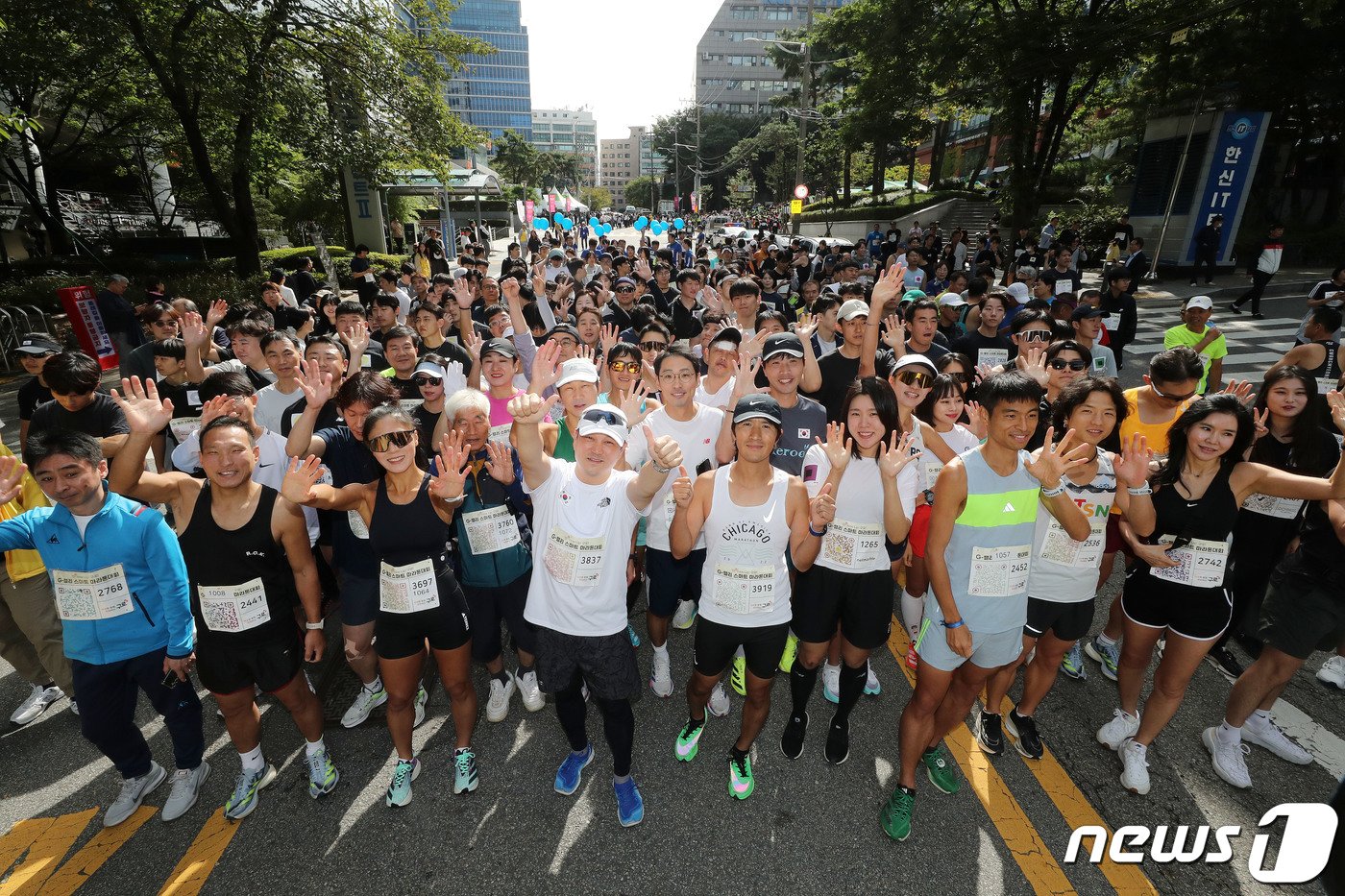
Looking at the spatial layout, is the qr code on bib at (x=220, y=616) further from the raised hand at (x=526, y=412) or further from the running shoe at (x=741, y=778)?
the running shoe at (x=741, y=778)

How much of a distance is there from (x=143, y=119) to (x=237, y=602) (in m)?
23.8

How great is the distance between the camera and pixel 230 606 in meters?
2.88

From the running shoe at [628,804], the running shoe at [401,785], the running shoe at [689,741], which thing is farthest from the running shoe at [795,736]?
the running shoe at [401,785]

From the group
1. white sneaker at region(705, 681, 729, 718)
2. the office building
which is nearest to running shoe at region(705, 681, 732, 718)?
white sneaker at region(705, 681, 729, 718)

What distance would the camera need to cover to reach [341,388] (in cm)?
376

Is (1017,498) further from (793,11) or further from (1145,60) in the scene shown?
(793,11)

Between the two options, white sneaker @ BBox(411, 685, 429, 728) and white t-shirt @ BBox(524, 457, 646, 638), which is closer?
white t-shirt @ BBox(524, 457, 646, 638)

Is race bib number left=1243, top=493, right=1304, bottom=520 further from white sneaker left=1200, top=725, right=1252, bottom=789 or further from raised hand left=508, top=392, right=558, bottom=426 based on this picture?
raised hand left=508, top=392, right=558, bottom=426

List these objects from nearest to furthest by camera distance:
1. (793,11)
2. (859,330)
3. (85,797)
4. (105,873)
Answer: (105,873), (85,797), (859,330), (793,11)

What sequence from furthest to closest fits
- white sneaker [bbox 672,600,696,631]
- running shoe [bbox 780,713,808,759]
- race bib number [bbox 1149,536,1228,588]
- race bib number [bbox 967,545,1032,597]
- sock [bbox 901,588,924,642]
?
white sneaker [bbox 672,600,696,631] < sock [bbox 901,588,924,642] < running shoe [bbox 780,713,808,759] < race bib number [bbox 1149,536,1228,588] < race bib number [bbox 967,545,1032,597]

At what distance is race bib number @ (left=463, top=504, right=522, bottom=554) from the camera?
3355mm

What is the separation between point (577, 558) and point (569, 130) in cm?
19769

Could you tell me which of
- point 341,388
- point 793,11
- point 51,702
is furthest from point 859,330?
point 793,11

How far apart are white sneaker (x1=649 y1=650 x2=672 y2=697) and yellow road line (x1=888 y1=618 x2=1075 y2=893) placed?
5.45 feet
